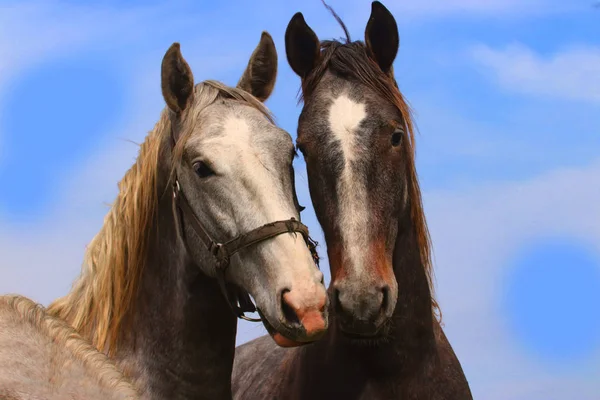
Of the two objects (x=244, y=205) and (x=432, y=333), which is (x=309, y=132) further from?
(x=432, y=333)

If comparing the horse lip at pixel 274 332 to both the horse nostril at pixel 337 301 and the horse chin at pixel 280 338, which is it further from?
the horse nostril at pixel 337 301

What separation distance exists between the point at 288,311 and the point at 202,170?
109 centimetres

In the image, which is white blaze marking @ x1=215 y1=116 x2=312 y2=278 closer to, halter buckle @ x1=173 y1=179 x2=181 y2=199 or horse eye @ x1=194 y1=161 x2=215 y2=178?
horse eye @ x1=194 y1=161 x2=215 y2=178

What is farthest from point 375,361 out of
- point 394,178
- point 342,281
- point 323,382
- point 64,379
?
point 64,379

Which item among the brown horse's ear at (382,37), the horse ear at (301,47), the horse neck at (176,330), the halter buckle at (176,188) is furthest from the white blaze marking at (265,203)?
the brown horse's ear at (382,37)

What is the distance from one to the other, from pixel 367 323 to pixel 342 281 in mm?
302

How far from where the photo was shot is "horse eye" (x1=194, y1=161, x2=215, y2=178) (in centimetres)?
571

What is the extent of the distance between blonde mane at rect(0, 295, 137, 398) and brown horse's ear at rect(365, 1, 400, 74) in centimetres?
410

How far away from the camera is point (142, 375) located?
19.1 feet

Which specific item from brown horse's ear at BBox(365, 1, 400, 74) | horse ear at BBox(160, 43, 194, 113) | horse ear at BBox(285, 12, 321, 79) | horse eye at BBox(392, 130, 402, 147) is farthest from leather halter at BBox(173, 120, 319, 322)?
brown horse's ear at BBox(365, 1, 400, 74)

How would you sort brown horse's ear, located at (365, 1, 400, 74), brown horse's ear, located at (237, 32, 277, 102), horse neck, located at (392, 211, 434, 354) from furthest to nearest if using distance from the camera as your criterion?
brown horse's ear, located at (365, 1, 400, 74), brown horse's ear, located at (237, 32, 277, 102), horse neck, located at (392, 211, 434, 354)

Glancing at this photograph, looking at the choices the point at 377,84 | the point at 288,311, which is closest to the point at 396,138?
the point at 377,84

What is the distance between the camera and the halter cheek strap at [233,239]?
5465 millimetres

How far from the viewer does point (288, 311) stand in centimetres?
525
